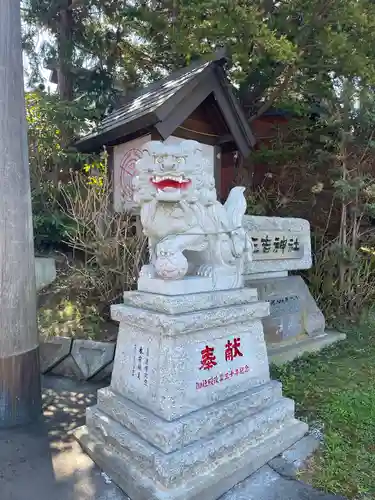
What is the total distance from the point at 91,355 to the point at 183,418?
201 cm

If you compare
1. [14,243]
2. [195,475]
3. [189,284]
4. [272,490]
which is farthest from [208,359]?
[14,243]

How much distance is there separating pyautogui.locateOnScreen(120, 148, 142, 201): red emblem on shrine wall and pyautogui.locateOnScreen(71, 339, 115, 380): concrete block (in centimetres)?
247

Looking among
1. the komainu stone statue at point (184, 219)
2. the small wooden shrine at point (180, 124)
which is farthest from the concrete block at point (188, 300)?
the small wooden shrine at point (180, 124)

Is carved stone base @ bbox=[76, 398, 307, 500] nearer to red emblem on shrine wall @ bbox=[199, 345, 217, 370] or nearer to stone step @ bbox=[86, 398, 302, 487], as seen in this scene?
stone step @ bbox=[86, 398, 302, 487]

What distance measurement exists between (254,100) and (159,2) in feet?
8.42

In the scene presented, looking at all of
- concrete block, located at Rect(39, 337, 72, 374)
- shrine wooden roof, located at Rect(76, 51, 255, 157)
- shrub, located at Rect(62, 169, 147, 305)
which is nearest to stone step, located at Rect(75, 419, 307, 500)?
concrete block, located at Rect(39, 337, 72, 374)

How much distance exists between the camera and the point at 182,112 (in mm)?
5617

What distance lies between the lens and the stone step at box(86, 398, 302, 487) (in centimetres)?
224

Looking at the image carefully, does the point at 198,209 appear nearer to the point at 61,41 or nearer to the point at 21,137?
the point at 21,137

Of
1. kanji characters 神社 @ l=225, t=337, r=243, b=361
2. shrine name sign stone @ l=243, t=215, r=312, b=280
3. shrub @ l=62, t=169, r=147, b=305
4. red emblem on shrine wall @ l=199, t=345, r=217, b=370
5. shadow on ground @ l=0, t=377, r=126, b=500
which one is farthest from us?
shrub @ l=62, t=169, r=147, b=305

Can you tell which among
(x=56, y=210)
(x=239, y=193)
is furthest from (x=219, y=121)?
(x=239, y=193)

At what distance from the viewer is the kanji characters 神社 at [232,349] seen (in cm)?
280

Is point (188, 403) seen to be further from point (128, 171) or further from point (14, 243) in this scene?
point (128, 171)

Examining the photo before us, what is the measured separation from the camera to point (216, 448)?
2.46 metres
